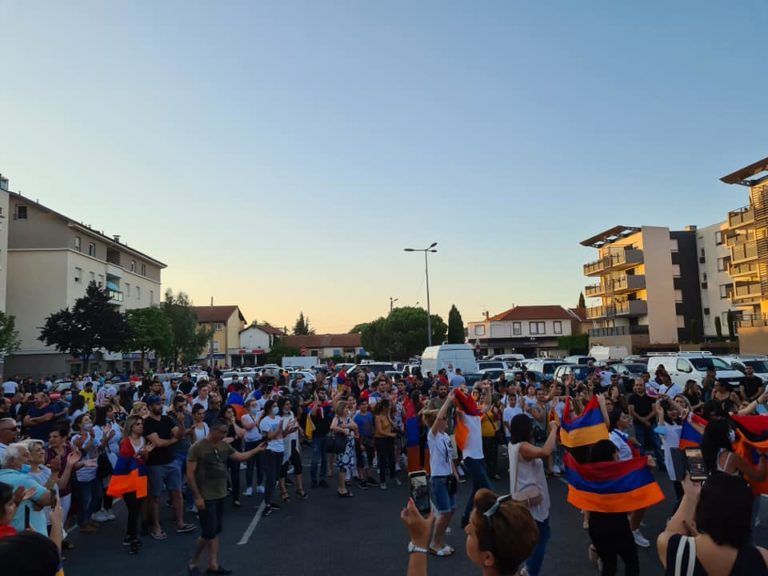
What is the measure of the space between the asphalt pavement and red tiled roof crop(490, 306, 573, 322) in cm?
7376

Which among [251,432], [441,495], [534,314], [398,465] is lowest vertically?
[398,465]

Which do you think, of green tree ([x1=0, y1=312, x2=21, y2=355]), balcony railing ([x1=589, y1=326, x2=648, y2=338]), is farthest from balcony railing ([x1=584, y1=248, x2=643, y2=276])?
green tree ([x1=0, y1=312, x2=21, y2=355])

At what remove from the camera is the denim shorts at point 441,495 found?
6949mm

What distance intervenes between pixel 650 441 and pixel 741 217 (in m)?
41.4

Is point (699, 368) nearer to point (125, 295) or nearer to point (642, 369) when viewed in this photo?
point (642, 369)

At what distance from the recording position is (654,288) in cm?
5425

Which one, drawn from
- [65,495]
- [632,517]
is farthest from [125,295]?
[632,517]

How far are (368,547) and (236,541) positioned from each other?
1.92m

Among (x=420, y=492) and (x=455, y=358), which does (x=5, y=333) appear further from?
(x=420, y=492)

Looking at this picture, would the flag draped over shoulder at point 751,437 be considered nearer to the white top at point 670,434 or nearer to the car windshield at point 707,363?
the white top at point 670,434

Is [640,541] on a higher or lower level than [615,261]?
lower

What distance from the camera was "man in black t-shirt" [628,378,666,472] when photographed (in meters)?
11.5

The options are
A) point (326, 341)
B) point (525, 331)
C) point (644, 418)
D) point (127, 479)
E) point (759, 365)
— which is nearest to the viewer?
point (127, 479)

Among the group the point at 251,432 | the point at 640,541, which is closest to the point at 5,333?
the point at 251,432
